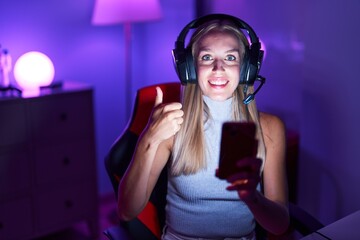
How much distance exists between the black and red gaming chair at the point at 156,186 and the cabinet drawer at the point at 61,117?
3.14 ft

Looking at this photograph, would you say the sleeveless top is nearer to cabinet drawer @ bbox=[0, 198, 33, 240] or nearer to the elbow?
the elbow

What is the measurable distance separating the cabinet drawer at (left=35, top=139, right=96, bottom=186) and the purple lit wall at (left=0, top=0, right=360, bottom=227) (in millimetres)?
540

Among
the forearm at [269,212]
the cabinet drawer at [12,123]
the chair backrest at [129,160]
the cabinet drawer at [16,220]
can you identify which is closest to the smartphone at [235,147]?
the forearm at [269,212]

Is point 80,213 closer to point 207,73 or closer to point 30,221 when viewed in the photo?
point 30,221

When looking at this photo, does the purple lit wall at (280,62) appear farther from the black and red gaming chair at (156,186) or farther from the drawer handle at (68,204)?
the drawer handle at (68,204)

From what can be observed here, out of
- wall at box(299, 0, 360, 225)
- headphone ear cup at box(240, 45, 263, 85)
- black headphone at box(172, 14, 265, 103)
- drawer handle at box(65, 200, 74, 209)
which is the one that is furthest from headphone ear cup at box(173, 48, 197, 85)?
drawer handle at box(65, 200, 74, 209)

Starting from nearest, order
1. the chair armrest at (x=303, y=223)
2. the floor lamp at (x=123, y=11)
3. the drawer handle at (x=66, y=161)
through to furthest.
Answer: the chair armrest at (x=303, y=223)
the drawer handle at (x=66, y=161)
the floor lamp at (x=123, y=11)

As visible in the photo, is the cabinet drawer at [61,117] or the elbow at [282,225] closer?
the elbow at [282,225]

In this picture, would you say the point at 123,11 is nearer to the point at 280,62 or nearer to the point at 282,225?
the point at 280,62

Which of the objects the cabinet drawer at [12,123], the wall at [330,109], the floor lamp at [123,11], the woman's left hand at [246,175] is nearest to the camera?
the woman's left hand at [246,175]

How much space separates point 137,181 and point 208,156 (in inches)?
7.9

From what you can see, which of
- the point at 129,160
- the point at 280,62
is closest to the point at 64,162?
the point at 129,160

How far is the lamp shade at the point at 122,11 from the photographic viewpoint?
2457 millimetres

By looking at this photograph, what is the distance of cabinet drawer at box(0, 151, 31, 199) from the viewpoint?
2.09 m
